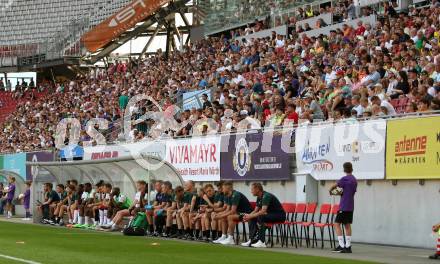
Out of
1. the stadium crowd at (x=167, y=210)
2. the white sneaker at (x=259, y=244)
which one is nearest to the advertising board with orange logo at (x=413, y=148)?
the stadium crowd at (x=167, y=210)

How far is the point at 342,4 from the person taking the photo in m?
35.6

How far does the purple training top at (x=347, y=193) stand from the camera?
20.2 meters

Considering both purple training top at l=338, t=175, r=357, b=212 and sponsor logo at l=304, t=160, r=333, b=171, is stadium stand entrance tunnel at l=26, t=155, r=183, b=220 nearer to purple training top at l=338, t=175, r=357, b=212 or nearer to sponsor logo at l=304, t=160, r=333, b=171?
sponsor logo at l=304, t=160, r=333, b=171

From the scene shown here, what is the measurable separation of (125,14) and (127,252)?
35592 millimetres

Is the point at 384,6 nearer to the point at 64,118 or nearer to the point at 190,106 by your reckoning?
the point at 190,106

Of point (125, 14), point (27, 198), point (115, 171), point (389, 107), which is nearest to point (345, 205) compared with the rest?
point (389, 107)

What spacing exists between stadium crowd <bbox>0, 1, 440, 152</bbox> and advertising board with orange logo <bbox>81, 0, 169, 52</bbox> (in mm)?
4427

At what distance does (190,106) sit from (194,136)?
235 inches

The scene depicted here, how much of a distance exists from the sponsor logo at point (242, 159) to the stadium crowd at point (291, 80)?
37.5 inches

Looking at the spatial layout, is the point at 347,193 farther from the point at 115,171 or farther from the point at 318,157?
the point at 115,171

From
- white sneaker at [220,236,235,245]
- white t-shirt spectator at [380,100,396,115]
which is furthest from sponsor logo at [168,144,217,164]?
white t-shirt spectator at [380,100,396,115]

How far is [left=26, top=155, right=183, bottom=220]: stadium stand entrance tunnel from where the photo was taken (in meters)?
28.1

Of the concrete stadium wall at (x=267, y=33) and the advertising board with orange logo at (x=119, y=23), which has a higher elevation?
the advertising board with orange logo at (x=119, y=23)

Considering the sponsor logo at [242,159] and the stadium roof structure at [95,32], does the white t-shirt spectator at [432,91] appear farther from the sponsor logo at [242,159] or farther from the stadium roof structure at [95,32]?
the stadium roof structure at [95,32]
